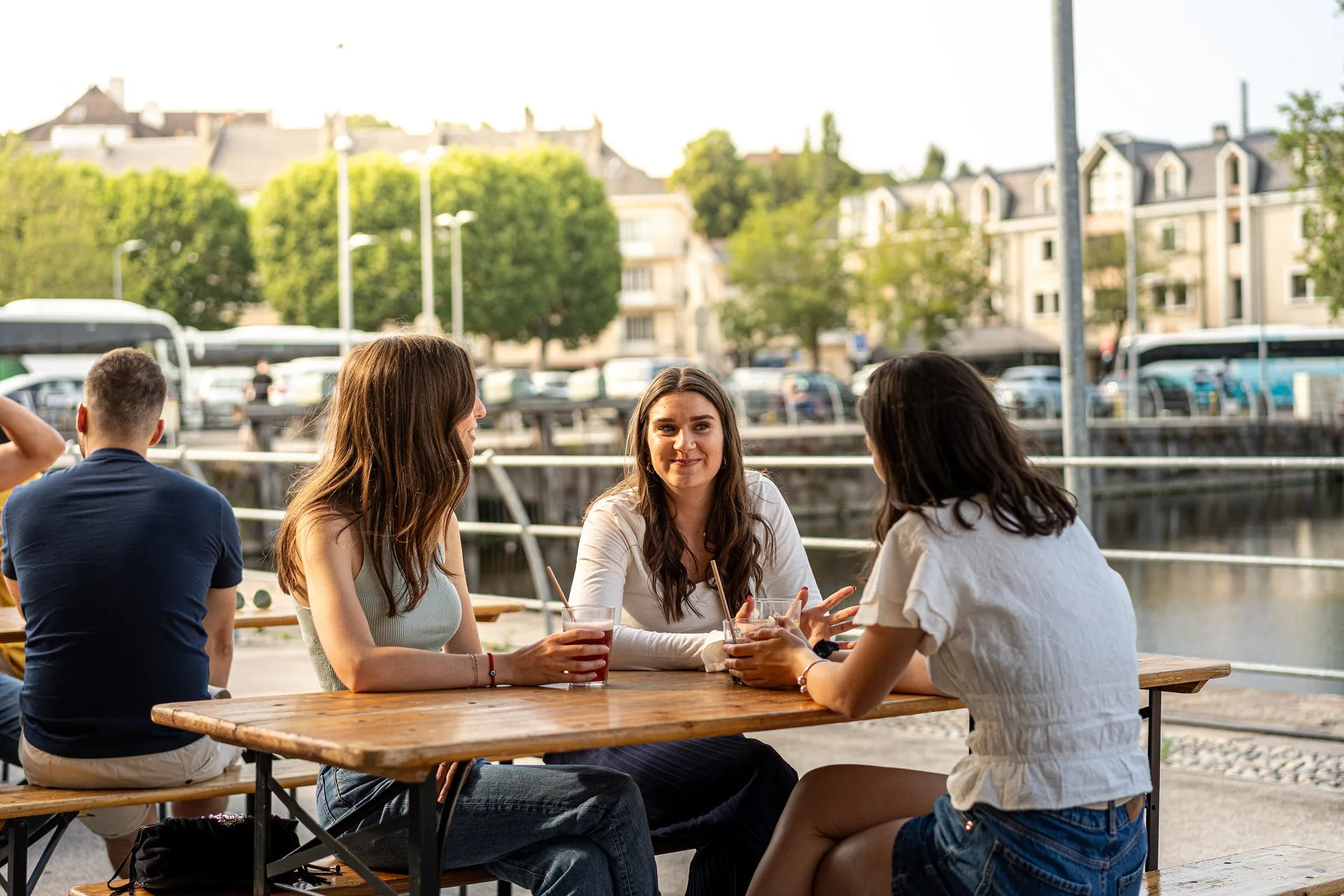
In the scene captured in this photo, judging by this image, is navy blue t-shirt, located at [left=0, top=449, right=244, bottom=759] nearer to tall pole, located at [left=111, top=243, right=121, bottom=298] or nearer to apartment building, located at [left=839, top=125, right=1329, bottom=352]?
tall pole, located at [left=111, top=243, right=121, bottom=298]

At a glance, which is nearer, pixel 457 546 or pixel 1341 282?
pixel 457 546

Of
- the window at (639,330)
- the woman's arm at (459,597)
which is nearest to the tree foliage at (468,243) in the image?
the window at (639,330)

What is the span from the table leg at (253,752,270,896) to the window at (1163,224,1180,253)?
60.9 metres

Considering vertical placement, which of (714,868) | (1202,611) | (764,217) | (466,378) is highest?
(764,217)

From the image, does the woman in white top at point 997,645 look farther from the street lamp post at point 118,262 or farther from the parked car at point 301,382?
the street lamp post at point 118,262

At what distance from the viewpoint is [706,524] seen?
384cm

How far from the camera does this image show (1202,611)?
1452 cm

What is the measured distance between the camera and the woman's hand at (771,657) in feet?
9.66

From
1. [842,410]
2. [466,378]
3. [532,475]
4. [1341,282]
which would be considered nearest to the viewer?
[466,378]

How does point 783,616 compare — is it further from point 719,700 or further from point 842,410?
point 842,410

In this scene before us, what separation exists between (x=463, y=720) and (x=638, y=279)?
278ft

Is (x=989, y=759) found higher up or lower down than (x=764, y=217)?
lower down

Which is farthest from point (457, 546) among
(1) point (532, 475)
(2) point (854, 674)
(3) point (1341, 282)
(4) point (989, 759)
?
(1) point (532, 475)

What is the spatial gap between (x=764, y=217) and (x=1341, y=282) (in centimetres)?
4108
